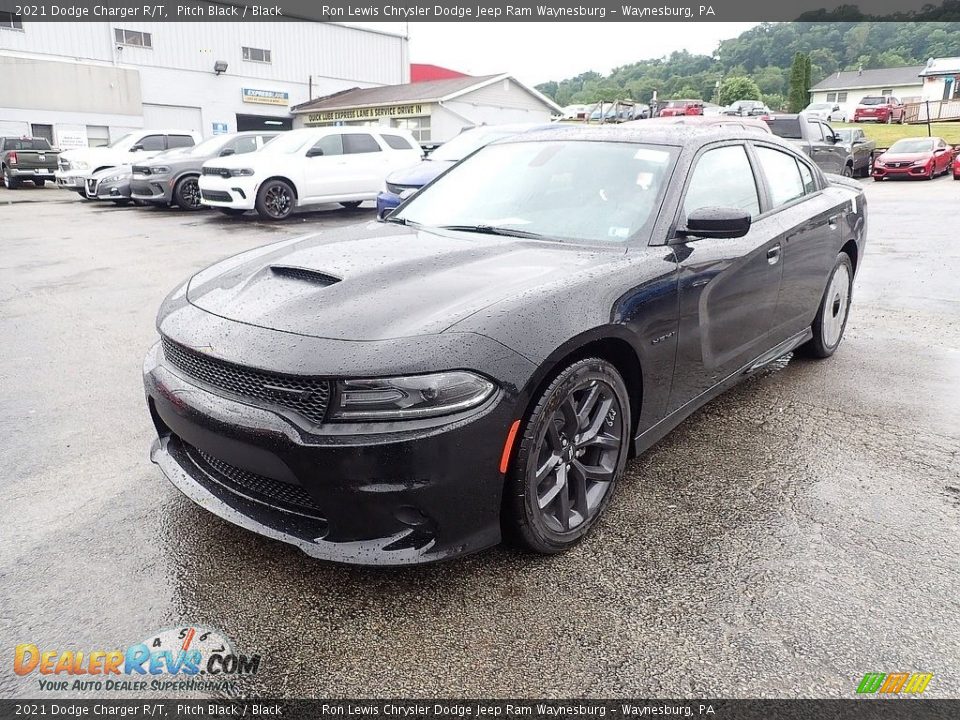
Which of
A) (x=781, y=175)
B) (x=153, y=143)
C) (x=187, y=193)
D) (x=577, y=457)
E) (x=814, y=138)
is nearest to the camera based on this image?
(x=577, y=457)

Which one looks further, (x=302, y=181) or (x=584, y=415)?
(x=302, y=181)

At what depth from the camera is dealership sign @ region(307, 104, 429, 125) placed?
3092 cm

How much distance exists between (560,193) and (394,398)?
1.70m

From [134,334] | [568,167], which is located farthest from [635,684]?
[134,334]

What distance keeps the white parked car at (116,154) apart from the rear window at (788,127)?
14.2 meters

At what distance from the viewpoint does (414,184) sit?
9.84 meters

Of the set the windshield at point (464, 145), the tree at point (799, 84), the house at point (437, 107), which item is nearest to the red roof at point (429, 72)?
the house at point (437, 107)

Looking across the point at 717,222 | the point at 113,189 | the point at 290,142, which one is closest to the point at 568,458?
the point at 717,222

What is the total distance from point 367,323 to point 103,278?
22.1ft

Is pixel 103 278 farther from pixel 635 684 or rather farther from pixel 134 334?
pixel 635 684

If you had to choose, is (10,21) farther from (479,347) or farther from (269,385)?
(479,347)

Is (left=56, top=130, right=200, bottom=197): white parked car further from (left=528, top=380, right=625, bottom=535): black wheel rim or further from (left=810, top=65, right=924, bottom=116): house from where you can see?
(left=810, top=65, right=924, bottom=116): house

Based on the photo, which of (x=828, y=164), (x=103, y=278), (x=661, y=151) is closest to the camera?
(x=661, y=151)

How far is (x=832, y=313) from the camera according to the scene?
4.85 meters
